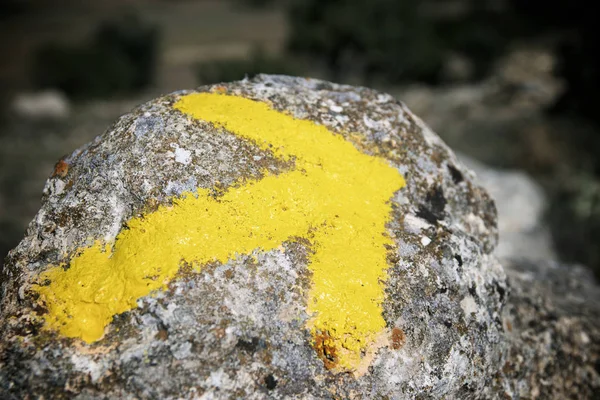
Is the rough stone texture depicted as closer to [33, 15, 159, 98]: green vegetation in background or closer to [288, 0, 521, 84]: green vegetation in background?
[288, 0, 521, 84]: green vegetation in background

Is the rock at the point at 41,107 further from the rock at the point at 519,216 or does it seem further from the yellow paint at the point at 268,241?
the yellow paint at the point at 268,241

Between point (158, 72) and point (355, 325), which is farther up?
point (355, 325)

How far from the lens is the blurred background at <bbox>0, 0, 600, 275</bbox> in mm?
7678

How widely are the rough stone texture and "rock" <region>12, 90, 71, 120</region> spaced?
1516 cm

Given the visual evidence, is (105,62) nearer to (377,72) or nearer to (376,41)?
(376,41)

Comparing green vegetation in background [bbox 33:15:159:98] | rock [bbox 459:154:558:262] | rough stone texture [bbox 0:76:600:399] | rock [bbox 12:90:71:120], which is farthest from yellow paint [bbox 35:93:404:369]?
green vegetation in background [bbox 33:15:159:98]

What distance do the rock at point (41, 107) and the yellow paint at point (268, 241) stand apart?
50.7ft

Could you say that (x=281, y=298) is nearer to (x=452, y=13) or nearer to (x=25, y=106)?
(x=25, y=106)

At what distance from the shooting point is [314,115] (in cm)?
250

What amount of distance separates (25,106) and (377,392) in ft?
65.7

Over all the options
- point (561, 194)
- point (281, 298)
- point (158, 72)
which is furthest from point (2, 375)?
point (158, 72)

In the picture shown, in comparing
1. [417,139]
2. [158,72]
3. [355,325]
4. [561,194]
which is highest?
[417,139]

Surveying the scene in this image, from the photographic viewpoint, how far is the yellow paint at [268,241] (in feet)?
5.75

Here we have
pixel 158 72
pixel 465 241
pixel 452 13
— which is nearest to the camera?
pixel 465 241
